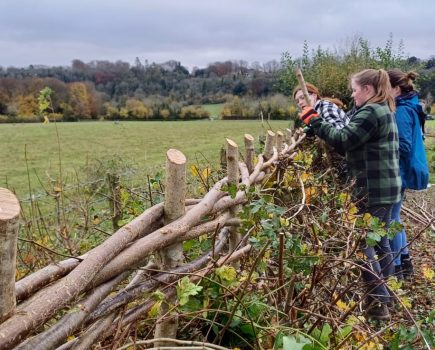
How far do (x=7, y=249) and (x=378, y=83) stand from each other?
2965mm

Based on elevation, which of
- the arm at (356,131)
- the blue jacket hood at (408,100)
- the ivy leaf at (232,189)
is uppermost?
the blue jacket hood at (408,100)

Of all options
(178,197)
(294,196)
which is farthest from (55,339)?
(294,196)

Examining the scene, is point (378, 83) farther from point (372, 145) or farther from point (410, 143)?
point (410, 143)

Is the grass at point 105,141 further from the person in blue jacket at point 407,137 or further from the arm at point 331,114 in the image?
the arm at point 331,114

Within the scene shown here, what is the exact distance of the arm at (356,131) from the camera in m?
3.28

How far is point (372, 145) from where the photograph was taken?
3.42 metres

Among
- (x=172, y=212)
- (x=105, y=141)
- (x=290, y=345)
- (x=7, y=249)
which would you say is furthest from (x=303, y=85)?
(x=105, y=141)

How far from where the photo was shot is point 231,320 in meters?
1.79

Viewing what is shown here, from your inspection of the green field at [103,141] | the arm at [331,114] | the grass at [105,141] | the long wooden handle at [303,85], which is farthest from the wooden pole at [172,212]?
the green field at [103,141]

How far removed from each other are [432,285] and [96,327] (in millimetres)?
3163

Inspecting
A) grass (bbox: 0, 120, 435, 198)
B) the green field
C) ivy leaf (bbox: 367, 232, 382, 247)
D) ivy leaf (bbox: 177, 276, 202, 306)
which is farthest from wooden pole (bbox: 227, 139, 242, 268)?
the green field

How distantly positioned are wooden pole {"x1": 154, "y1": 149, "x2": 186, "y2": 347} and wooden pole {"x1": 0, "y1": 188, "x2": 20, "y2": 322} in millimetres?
660

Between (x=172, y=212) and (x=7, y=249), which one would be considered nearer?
(x=7, y=249)

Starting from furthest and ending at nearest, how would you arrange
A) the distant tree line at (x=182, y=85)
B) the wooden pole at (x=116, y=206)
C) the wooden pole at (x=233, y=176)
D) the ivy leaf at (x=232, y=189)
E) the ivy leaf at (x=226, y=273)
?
the distant tree line at (x=182, y=85)
the wooden pole at (x=116, y=206)
the wooden pole at (x=233, y=176)
the ivy leaf at (x=232, y=189)
the ivy leaf at (x=226, y=273)
